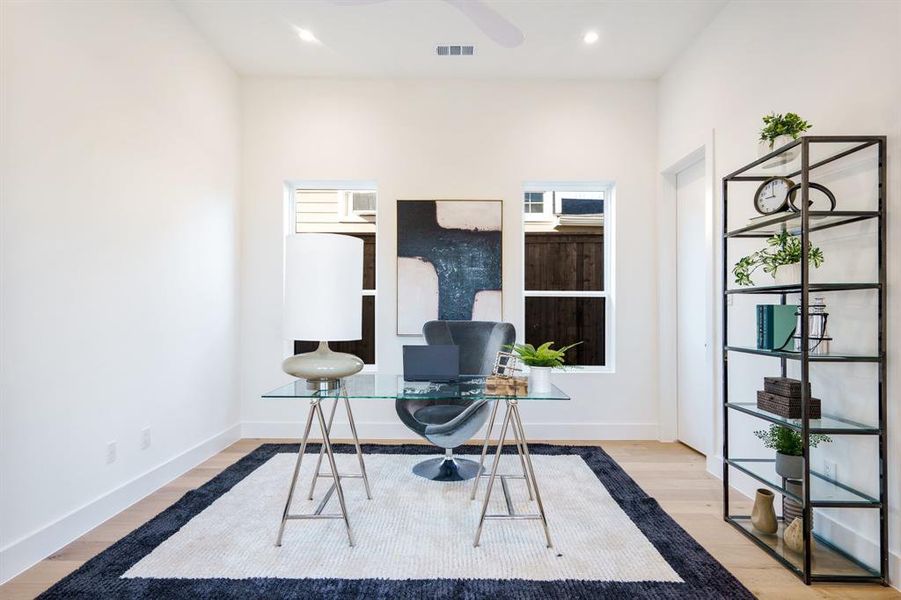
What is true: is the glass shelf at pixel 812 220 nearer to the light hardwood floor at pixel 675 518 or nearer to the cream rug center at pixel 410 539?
the light hardwood floor at pixel 675 518

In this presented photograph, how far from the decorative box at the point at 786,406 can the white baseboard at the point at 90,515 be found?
3.30m

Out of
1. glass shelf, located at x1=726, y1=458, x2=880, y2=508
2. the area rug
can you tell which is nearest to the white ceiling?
glass shelf, located at x1=726, y1=458, x2=880, y2=508

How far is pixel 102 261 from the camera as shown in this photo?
2.62 m

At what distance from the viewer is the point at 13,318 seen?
6.83 ft

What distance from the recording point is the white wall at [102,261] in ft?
6.97

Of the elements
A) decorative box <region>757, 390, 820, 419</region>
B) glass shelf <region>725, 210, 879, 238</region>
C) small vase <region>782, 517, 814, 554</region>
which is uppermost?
glass shelf <region>725, 210, 879, 238</region>

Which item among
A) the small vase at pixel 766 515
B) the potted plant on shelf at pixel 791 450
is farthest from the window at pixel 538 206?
the small vase at pixel 766 515

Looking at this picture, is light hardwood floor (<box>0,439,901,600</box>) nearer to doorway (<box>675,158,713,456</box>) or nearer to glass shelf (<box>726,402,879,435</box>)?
doorway (<box>675,158,713,456</box>)

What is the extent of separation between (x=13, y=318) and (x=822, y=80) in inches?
148

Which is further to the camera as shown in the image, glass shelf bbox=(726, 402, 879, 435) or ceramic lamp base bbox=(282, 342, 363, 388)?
ceramic lamp base bbox=(282, 342, 363, 388)

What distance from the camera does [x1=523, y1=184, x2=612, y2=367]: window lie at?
14.4 ft

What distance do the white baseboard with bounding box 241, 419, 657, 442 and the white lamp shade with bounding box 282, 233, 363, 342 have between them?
201cm

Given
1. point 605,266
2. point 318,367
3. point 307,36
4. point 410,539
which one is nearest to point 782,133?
point 605,266

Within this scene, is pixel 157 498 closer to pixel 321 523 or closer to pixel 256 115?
pixel 321 523
